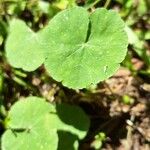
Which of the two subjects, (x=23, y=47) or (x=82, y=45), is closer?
(x=82, y=45)

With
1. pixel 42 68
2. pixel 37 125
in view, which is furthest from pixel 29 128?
pixel 42 68

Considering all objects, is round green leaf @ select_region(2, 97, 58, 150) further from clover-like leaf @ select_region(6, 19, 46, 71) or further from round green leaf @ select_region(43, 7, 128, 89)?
round green leaf @ select_region(43, 7, 128, 89)

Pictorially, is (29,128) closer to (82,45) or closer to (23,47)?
(23,47)

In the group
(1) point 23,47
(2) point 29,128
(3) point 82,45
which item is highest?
(3) point 82,45

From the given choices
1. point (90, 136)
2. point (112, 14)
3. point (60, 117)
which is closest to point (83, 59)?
point (112, 14)

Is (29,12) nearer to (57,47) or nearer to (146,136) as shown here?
(57,47)
